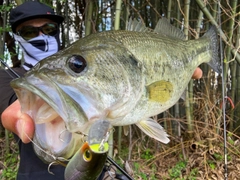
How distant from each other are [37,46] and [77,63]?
2.30 feet

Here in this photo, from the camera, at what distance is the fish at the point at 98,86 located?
78 cm

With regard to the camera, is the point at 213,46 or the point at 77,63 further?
the point at 213,46

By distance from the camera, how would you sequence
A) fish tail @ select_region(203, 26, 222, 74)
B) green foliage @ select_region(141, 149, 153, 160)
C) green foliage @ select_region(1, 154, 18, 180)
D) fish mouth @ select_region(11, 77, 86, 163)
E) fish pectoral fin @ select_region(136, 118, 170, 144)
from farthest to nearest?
green foliage @ select_region(141, 149, 153, 160)
green foliage @ select_region(1, 154, 18, 180)
fish tail @ select_region(203, 26, 222, 74)
fish pectoral fin @ select_region(136, 118, 170, 144)
fish mouth @ select_region(11, 77, 86, 163)

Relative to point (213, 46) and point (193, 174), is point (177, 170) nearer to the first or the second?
point (193, 174)

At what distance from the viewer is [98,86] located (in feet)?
2.88

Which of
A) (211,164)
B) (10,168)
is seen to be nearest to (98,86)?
(211,164)

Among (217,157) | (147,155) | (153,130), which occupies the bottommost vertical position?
(147,155)

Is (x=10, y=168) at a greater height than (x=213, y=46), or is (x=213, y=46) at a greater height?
(x=213, y=46)

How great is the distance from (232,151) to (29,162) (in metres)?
2.32

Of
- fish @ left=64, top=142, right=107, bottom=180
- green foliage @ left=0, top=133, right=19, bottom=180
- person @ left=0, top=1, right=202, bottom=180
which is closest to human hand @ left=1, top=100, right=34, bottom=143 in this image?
fish @ left=64, top=142, right=107, bottom=180

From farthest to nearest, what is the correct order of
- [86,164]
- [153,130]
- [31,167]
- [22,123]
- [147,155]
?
1. [147,155]
2. [31,167]
3. [153,130]
4. [22,123]
5. [86,164]

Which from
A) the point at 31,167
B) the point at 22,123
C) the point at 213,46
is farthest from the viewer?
the point at 213,46

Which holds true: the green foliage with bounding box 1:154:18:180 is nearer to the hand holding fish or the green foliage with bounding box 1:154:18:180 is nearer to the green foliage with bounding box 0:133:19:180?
the green foliage with bounding box 0:133:19:180

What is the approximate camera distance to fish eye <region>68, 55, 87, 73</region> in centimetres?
85
